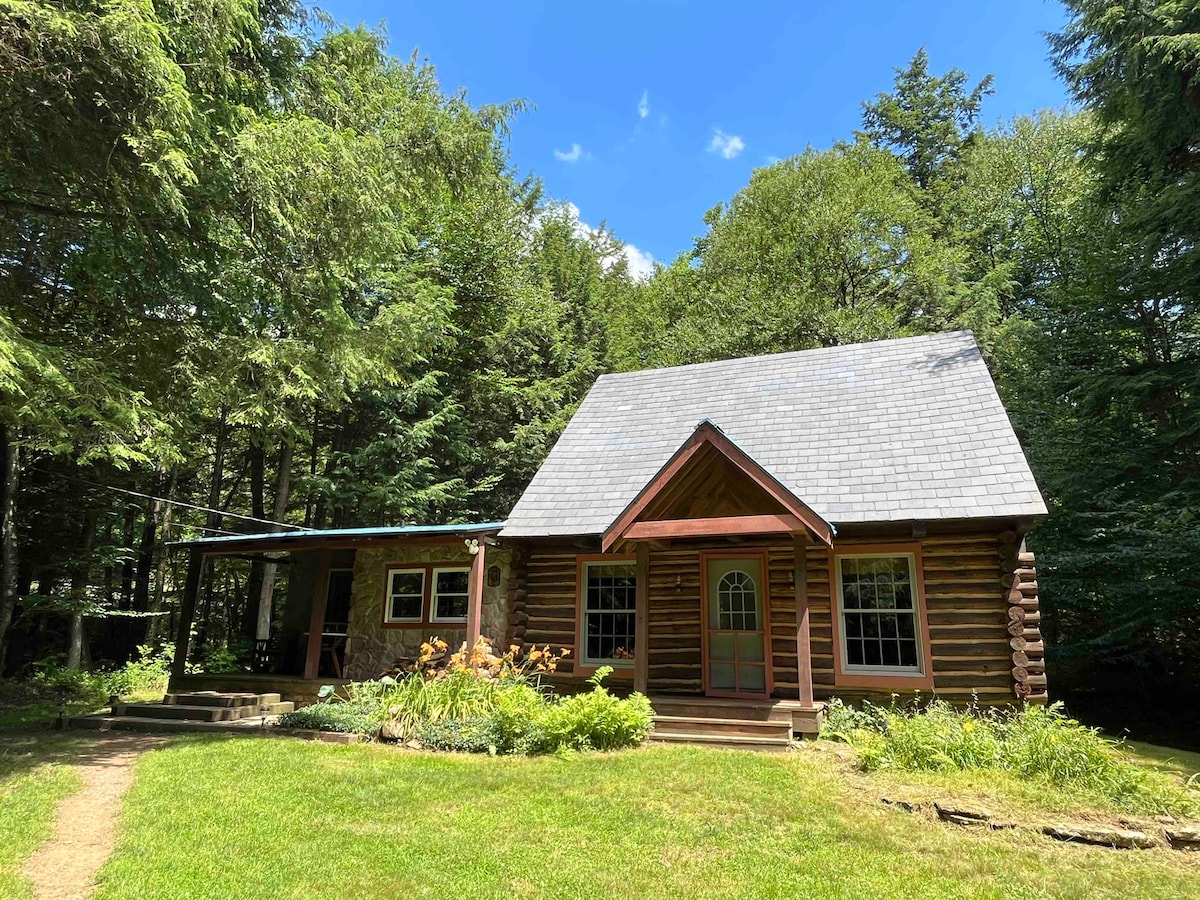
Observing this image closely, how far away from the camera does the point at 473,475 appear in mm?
22344

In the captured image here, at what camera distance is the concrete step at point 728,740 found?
332 inches

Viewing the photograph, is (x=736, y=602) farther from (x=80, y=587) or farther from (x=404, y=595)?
(x=80, y=587)

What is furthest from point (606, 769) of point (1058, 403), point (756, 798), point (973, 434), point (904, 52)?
point (904, 52)

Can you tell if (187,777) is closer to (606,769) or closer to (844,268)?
(606,769)

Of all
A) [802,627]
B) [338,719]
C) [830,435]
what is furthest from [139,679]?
[830,435]

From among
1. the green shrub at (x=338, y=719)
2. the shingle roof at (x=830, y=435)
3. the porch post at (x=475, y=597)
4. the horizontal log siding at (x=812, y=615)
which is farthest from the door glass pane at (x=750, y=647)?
the green shrub at (x=338, y=719)

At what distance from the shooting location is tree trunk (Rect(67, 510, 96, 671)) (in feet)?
54.7

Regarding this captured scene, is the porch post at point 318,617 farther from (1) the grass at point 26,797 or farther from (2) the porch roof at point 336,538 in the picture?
(1) the grass at point 26,797

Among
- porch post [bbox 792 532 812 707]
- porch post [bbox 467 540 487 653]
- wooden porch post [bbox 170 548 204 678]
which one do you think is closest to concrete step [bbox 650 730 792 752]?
porch post [bbox 792 532 812 707]

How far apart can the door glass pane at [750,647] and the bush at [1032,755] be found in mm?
2601

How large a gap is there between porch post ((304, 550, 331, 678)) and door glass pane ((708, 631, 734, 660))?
23.9 feet

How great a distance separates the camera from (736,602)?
11430 mm

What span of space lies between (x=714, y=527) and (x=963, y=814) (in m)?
4.57

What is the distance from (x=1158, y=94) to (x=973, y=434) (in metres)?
8.16
